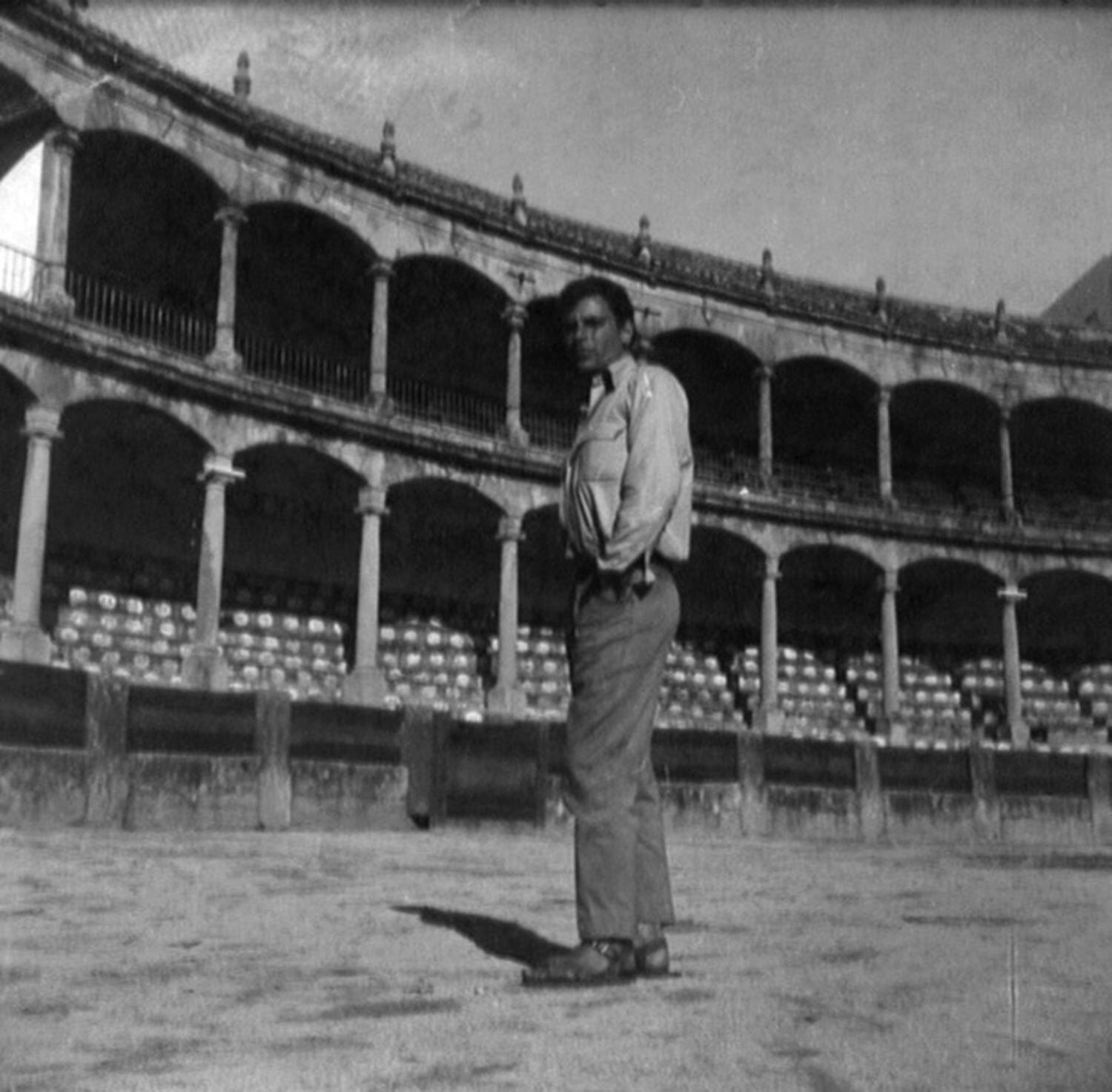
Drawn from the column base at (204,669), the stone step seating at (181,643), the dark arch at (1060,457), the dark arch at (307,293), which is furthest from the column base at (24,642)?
the dark arch at (1060,457)

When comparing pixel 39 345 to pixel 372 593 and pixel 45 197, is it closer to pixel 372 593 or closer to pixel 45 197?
pixel 45 197

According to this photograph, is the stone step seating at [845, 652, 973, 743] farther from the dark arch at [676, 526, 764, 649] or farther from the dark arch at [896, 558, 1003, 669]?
the dark arch at [676, 526, 764, 649]

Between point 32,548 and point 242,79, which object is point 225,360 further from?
point 242,79

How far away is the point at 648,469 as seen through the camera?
3594mm

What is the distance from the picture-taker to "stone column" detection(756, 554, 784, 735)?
24.7 meters

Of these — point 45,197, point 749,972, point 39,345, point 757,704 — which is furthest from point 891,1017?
point 757,704

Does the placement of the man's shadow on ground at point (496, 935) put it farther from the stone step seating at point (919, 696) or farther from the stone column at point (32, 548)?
the stone step seating at point (919, 696)

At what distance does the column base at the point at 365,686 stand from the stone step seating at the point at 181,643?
1.06 feet

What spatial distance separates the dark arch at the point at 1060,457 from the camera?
105ft

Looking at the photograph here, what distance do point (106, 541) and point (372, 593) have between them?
3.86 metres

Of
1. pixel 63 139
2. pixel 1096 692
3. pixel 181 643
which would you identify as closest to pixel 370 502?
pixel 181 643

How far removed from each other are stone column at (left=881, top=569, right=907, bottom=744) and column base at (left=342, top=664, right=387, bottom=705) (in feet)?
31.2

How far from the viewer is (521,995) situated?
330 cm

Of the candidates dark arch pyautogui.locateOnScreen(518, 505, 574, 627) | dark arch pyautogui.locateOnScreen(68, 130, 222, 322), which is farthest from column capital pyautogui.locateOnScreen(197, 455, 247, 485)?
dark arch pyautogui.locateOnScreen(518, 505, 574, 627)
